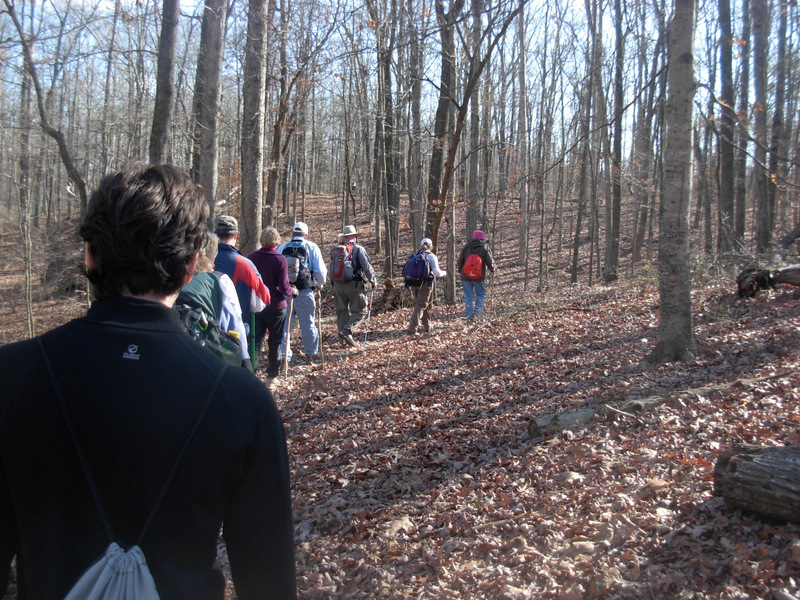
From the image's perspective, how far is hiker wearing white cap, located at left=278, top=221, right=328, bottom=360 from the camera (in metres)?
9.10

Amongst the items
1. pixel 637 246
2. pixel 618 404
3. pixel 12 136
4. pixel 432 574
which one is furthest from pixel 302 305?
pixel 12 136

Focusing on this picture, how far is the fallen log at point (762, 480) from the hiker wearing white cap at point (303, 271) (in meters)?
6.68

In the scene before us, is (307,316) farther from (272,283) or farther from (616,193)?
(616,193)

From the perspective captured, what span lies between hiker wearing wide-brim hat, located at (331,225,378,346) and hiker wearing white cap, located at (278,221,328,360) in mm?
985

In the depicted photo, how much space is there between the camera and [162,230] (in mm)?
1433

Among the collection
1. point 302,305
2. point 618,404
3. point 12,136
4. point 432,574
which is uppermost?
point 12,136

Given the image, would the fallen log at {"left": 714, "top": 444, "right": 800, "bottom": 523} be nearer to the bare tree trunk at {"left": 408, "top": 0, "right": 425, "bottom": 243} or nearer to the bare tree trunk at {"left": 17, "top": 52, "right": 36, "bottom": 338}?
the bare tree trunk at {"left": 408, "top": 0, "right": 425, "bottom": 243}

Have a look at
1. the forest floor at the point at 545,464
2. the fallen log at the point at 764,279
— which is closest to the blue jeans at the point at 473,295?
the forest floor at the point at 545,464

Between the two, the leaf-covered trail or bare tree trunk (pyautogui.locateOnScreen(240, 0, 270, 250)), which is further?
bare tree trunk (pyautogui.locateOnScreen(240, 0, 270, 250))

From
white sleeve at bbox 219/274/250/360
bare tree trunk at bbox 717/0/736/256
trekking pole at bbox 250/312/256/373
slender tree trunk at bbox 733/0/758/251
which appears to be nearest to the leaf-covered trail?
trekking pole at bbox 250/312/256/373

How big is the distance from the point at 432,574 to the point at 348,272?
23.6 ft

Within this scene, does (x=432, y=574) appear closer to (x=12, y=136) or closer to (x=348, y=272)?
(x=348, y=272)

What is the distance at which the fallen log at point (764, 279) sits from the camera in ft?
32.7

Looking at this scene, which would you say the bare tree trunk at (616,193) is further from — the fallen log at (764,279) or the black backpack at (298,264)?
the black backpack at (298,264)
